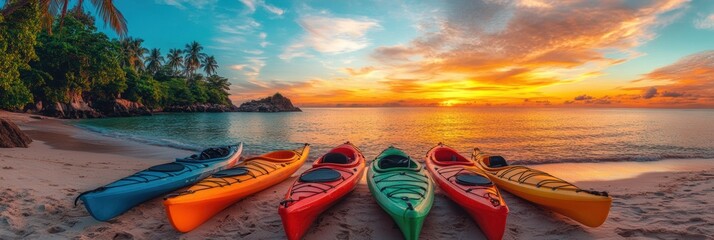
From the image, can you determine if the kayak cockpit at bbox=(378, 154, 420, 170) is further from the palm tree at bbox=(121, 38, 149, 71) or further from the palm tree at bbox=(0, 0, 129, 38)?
the palm tree at bbox=(121, 38, 149, 71)

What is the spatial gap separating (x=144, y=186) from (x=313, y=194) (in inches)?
120

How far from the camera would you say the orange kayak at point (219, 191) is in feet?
14.9

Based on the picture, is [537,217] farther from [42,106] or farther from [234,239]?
[42,106]

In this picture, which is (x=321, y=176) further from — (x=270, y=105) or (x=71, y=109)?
(x=270, y=105)

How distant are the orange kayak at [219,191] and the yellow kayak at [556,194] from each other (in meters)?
4.97

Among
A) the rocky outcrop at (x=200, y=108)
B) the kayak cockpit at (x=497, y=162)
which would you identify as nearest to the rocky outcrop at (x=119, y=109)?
the rocky outcrop at (x=200, y=108)

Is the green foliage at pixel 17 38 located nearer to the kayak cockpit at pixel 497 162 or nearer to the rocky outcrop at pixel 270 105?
the kayak cockpit at pixel 497 162

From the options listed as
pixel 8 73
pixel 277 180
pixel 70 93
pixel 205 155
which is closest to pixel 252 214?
pixel 277 180

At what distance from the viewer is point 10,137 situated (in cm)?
1073

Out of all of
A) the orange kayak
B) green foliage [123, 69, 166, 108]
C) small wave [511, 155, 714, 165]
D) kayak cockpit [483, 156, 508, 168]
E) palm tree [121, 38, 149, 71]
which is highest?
palm tree [121, 38, 149, 71]

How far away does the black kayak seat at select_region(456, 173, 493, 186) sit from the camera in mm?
5289

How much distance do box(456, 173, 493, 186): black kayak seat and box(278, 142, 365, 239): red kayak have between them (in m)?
2.05

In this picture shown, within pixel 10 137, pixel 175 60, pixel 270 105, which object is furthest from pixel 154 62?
pixel 10 137

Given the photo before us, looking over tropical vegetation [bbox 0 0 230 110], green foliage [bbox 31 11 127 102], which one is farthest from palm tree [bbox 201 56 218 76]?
green foliage [bbox 31 11 127 102]
